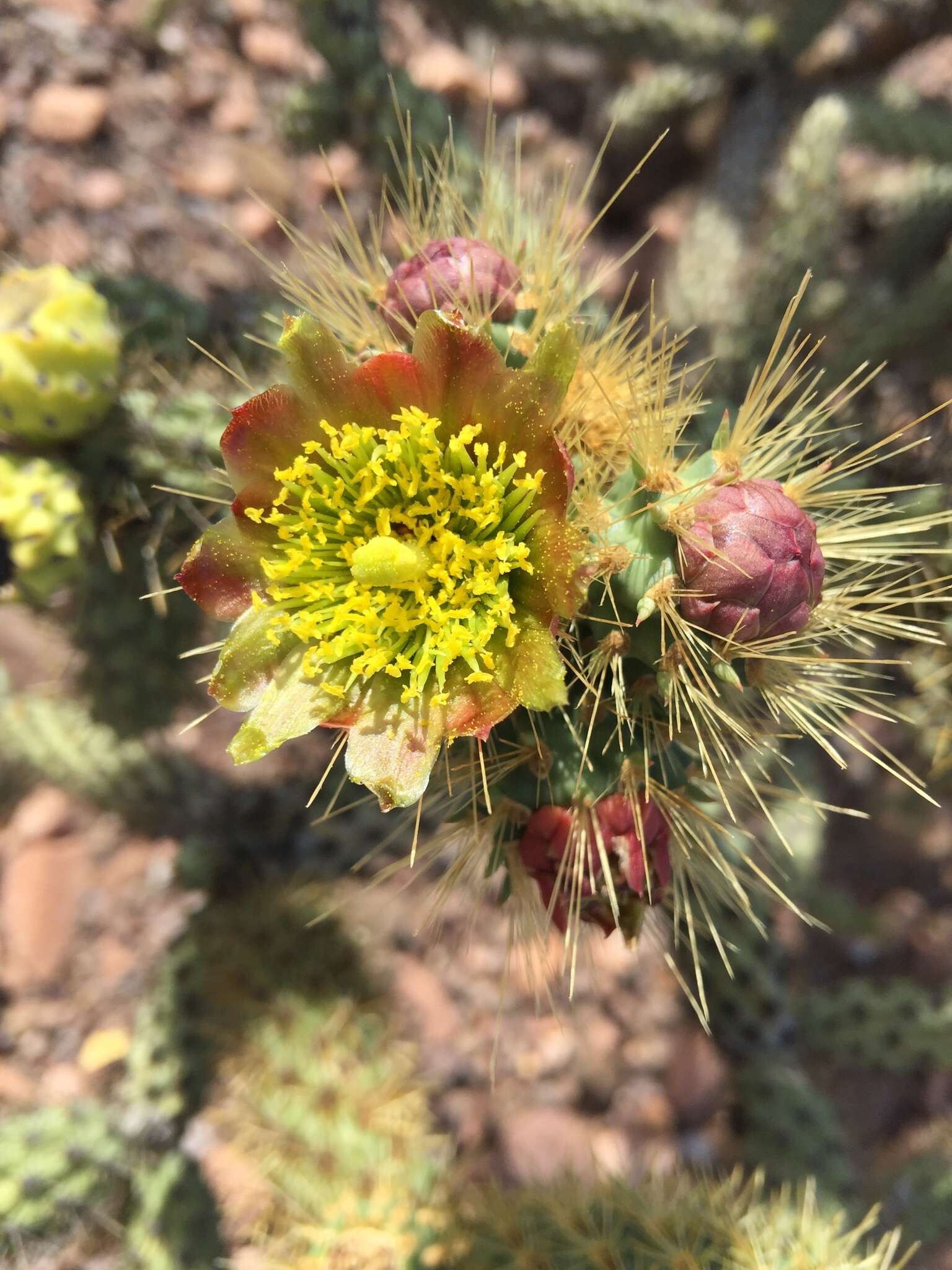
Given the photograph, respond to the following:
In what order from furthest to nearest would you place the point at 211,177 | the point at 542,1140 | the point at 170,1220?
the point at 211,177 → the point at 542,1140 → the point at 170,1220

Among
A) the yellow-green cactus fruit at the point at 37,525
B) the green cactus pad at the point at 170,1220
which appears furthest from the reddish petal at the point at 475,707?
the green cactus pad at the point at 170,1220

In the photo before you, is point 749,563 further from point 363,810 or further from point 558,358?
point 363,810

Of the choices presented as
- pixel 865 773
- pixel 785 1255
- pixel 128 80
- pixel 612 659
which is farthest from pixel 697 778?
pixel 128 80

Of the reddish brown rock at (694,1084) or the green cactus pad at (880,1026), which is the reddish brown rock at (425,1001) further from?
the green cactus pad at (880,1026)

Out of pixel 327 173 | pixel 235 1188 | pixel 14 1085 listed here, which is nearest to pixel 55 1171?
pixel 235 1188

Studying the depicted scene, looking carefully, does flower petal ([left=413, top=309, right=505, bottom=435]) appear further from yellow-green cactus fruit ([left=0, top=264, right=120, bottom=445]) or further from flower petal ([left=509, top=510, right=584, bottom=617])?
yellow-green cactus fruit ([left=0, top=264, right=120, bottom=445])

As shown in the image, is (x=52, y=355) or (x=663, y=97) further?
(x=663, y=97)
